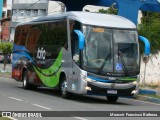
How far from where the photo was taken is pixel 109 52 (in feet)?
66.5

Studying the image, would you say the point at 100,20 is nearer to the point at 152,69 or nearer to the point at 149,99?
the point at 149,99

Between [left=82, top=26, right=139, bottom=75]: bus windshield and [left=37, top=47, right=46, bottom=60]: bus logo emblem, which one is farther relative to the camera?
[left=37, top=47, right=46, bottom=60]: bus logo emblem

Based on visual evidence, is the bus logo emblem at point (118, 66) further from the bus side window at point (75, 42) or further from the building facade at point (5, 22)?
the building facade at point (5, 22)

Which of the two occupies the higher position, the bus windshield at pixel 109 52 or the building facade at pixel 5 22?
the bus windshield at pixel 109 52

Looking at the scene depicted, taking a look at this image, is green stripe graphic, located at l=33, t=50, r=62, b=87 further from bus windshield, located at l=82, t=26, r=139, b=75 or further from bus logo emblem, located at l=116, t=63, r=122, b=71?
bus logo emblem, located at l=116, t=63, r=122, b=71

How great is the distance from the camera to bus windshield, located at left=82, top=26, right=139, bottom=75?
20.1 meters

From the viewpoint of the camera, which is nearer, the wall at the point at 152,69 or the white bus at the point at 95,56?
the white bus at the point at 95,56

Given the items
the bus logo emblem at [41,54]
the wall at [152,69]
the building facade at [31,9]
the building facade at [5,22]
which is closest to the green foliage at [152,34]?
the wall at [152,69]

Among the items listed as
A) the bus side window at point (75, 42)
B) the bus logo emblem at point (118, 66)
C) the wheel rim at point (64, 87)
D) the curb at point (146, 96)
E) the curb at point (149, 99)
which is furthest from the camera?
the curb at point (146, 96)

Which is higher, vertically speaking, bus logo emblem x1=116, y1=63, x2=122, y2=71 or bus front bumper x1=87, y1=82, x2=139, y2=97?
bus logo emblem x1=116, y1=63, x2=122, y2=71

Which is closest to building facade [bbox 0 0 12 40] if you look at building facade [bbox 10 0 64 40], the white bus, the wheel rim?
building facade [bbox 10 0 64 40]

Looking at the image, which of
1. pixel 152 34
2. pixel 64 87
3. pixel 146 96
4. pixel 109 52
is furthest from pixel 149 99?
pixel 152 34

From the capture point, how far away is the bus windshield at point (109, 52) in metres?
20.1

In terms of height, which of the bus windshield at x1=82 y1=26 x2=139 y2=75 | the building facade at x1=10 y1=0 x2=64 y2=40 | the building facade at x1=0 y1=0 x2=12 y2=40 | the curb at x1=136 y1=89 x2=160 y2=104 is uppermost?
the bus windshield at x1=82 y1=26 x2=139 y2=75
